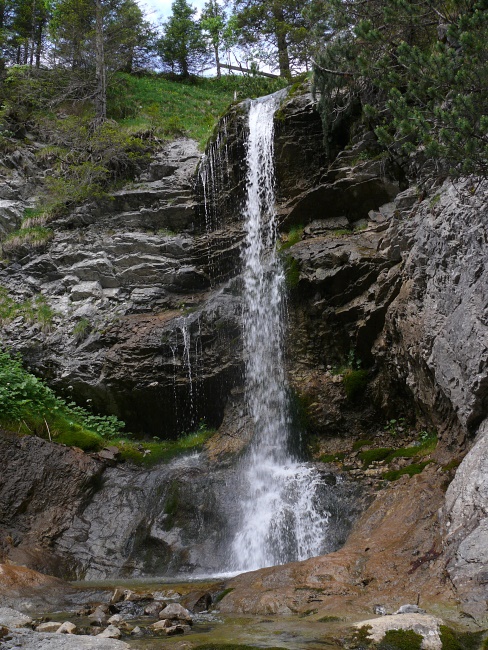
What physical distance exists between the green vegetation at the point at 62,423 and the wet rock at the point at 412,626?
854cm

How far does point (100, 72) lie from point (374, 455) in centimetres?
1919

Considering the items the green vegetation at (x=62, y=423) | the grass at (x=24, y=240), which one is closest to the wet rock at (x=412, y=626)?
the green vegetation at (x=62, y=423)

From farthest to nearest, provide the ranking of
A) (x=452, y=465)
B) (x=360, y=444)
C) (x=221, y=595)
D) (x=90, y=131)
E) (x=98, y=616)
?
1. (x=90, y=131)
2. (x=360, y=444)
3. (x=452, y=465)
4. (x=221, y=595)
5. (x=98, y=616)

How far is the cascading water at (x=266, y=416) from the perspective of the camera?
9.02m

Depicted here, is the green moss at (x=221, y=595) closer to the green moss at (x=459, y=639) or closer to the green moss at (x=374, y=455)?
the green moss at (x=459, y=639)

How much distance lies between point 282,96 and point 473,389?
36.9 ft

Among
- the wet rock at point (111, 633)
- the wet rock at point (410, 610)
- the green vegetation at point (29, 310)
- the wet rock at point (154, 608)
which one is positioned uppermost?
the green vegetation at point (29, 310)

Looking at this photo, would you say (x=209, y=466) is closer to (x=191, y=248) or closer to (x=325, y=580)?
(x=325, y=580)

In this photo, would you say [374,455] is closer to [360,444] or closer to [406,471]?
[360,444]

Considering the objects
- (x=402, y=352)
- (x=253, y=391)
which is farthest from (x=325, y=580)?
(x=253, y=391)

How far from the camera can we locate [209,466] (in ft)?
37.7

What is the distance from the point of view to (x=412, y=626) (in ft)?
13.6

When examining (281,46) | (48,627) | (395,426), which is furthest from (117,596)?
(281,46)

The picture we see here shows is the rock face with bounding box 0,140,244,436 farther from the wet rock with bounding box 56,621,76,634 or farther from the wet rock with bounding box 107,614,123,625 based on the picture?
the wet rock with bounding box 56,621,76,634
